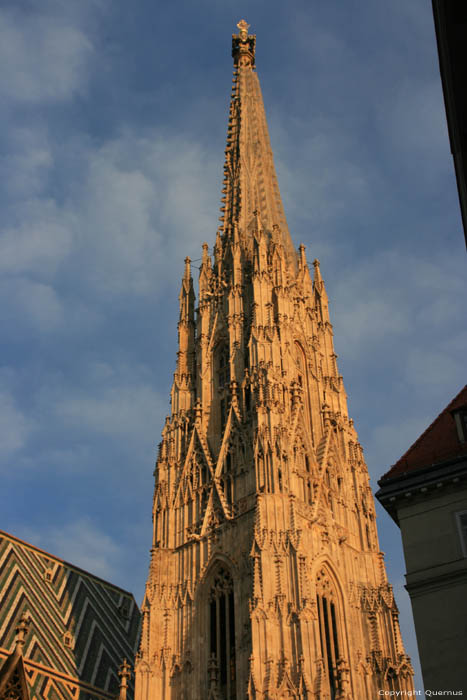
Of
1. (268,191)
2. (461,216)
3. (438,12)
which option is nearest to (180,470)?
(268,191)

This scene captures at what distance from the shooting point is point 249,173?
184 ft

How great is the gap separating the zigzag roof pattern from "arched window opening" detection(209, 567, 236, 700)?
25.2ft

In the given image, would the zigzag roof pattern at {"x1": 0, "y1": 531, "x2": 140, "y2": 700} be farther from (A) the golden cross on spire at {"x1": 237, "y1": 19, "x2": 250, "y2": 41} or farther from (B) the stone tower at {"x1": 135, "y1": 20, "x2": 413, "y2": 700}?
(A) the golden cross on spire at {"x1": 237, "y1": 19, "x2": 250, "y2": 41}

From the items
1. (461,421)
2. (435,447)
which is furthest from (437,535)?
(461,421)

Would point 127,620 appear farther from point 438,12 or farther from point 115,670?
point 438,12

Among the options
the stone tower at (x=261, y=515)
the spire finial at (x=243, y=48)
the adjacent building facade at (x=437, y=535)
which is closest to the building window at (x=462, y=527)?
the adjacent building facade at (x=437, y=535)

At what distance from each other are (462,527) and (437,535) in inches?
24.7

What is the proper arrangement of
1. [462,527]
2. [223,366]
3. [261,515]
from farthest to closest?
[223,366]
[261,515]
[462,527]

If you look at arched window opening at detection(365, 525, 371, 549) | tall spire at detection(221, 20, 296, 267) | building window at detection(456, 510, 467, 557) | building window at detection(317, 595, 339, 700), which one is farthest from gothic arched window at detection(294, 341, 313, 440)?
building window at detection(456, 510, 467, 557)

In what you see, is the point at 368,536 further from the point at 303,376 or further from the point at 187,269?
the point at 187,269

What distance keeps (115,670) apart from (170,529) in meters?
8.25

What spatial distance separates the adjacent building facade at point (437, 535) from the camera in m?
20.9

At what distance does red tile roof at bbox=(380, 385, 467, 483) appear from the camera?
78.5ft

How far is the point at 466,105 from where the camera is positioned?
14.9 meters
